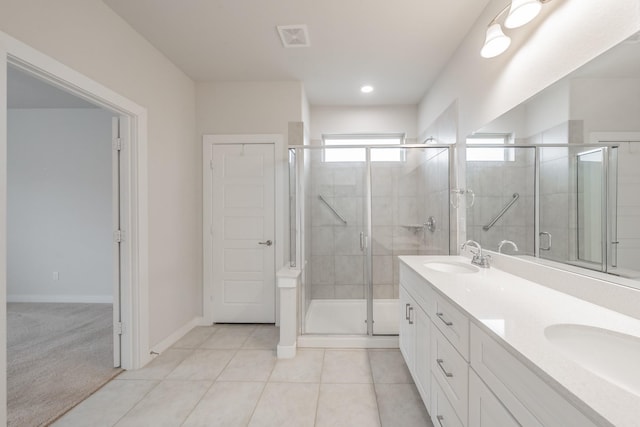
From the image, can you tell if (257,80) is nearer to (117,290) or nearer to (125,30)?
(125,30)

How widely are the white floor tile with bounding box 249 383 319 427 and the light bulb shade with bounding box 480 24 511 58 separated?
2.48 meters

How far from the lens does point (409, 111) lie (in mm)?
3932

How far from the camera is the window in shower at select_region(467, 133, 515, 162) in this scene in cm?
179

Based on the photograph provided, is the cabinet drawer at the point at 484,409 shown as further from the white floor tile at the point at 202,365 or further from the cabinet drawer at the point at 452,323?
the white floor tile at the point at 202,365

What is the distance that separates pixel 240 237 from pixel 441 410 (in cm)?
244

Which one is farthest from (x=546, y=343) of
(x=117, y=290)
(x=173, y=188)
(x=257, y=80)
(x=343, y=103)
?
(x=343, y=103)

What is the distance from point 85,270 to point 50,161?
1577mm

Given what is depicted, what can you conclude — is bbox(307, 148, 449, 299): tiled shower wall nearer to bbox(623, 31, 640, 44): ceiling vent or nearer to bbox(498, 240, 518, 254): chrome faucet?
Answer: bbox(498, 240, 518, 254): chrome faucet

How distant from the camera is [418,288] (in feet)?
6.02

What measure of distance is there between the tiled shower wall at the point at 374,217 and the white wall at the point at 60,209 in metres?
3.08

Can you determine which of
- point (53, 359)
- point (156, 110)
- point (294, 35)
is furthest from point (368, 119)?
point (53, 359)

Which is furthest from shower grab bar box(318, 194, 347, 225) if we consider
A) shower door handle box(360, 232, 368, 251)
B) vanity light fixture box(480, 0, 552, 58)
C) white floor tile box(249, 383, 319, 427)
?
vanity light fixture box(480, 0, 552, 58)

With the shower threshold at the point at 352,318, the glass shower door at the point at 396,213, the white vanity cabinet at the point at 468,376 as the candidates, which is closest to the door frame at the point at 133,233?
the shower threshold at the point at 352,318

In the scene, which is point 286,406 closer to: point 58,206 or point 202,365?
point 202,365
